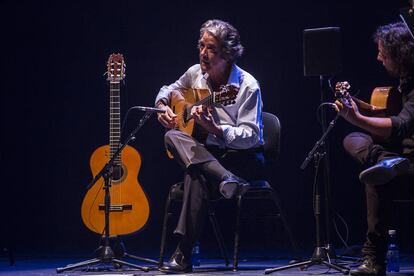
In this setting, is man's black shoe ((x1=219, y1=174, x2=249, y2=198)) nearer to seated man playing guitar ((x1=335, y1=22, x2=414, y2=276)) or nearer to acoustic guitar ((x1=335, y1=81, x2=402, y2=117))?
seated man playing guitar ((x1=335, y1=22, x2=414, y2=276))

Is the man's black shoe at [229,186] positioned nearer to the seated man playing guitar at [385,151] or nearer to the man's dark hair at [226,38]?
the seated man playing guitar at [385,151]

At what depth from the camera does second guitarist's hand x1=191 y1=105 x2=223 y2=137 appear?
406cm

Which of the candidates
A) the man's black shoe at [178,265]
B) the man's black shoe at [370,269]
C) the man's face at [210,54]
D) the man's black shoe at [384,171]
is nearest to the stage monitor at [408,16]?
the man's black shoe at [384,171]

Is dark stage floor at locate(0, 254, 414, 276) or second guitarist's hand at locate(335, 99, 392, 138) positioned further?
dark stage floor at locate(0, 254, 414, 276)

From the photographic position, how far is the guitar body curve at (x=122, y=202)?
4.75m

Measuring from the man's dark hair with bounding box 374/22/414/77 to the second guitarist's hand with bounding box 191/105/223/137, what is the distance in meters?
1.07

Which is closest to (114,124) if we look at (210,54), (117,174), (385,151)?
(117,174)

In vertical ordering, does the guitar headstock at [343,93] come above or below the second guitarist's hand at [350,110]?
above

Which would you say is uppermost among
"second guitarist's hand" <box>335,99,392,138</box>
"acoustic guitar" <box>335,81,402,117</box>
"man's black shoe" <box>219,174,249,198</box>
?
"acoustic guitar" <box>335,81,402,117</box>

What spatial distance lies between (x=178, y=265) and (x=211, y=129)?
2.70 feet

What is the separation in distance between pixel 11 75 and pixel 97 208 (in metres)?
1.69

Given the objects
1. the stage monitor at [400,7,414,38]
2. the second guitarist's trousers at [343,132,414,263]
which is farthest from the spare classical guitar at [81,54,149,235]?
the stage monitor at [400,7,414,38]

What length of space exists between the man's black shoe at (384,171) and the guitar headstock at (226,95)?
998mm

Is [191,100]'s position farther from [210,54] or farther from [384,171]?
[384,171]
